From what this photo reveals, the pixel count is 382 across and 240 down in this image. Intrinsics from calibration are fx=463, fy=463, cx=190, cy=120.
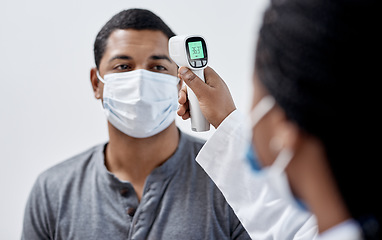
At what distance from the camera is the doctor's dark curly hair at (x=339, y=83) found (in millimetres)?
538

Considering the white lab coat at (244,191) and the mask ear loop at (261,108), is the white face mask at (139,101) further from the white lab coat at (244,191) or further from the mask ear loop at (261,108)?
the mask ear loop at (261,108)

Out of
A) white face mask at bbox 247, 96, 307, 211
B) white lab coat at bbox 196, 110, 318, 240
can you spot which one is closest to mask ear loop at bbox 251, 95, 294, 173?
white face mask at bbox 247, 96, 307, 211

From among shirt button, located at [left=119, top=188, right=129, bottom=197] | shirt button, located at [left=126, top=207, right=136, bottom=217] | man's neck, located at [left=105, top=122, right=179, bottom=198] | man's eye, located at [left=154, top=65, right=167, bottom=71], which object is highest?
man's eye, located at [left=154, top=65, right=167, bottom=71]

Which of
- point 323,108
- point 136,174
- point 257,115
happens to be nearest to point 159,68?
point 136,174

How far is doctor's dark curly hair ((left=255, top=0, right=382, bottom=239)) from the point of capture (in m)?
0.54

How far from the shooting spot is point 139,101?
157cm

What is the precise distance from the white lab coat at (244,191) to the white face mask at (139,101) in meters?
0.46

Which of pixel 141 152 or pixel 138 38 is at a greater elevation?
pixel 138 38

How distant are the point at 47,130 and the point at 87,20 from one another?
0.54 meters

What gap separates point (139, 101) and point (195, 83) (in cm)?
42

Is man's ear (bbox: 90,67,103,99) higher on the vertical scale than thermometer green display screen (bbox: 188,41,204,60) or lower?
lower

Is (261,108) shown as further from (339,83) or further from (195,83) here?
(195,83)

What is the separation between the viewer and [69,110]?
7.06 ft

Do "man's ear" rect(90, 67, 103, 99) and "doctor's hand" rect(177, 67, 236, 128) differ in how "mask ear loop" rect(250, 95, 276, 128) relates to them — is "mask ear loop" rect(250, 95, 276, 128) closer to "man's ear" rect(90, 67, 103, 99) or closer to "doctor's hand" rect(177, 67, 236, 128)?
"doctor's hand" rect(177, 67, 236, 128)
